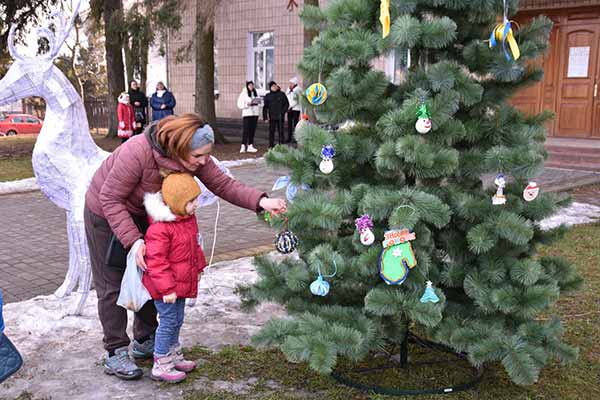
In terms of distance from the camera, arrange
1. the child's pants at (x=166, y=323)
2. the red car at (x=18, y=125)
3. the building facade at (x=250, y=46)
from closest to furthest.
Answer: the child's pants at (x=166, y=323) < the building facade at (x=250, y=46) < the red car at (x=18, y=125)

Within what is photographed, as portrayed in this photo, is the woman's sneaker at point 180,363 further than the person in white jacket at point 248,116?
No

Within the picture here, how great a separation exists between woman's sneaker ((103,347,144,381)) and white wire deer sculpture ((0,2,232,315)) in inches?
40.5

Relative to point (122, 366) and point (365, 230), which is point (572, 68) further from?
point (122, 366)

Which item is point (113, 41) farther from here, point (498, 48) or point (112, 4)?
point (498, 48)

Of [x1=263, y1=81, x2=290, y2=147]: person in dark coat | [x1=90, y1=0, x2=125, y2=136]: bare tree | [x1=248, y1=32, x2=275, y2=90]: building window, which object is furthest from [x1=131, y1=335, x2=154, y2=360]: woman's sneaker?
[x1=248, y1=32, x2=275, y2=90]: building window

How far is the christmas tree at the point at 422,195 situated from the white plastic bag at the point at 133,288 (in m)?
0.65

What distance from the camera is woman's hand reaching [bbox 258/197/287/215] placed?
340 centimetres

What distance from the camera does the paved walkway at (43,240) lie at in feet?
18.6

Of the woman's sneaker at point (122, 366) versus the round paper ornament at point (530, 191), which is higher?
the round paper ornament at point (530, 191)

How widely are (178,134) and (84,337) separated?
1834 mm

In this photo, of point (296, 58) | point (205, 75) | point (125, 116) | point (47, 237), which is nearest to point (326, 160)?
point (47, 237)

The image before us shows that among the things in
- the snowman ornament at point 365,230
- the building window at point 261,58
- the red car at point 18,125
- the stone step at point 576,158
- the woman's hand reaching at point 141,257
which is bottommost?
the red car at point 18,125

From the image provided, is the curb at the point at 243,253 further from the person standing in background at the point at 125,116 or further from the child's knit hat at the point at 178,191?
the person standing in background at the point at 125,116

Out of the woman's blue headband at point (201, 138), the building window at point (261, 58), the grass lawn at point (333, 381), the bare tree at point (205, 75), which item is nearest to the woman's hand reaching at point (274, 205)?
the woman's blue headband at point (201, 138)
